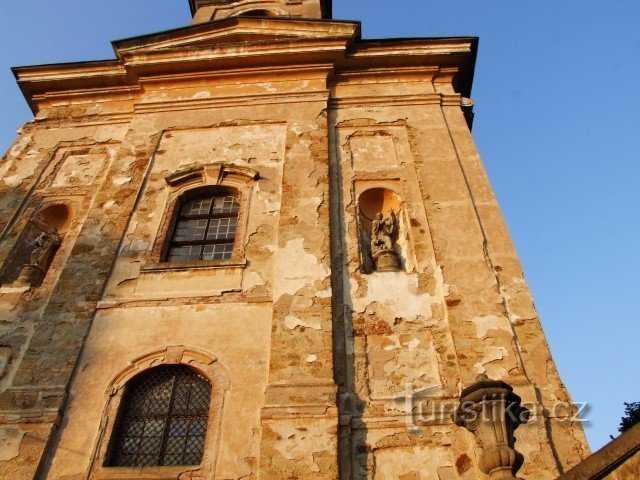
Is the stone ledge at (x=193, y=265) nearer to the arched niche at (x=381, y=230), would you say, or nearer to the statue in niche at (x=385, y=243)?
the arched niche at (x=381, y=230)

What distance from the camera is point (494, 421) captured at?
491cm

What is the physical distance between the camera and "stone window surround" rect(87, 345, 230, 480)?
5660 mm

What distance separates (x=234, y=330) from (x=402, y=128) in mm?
5029

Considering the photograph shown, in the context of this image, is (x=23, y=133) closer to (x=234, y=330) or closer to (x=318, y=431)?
(x=234, y=330)

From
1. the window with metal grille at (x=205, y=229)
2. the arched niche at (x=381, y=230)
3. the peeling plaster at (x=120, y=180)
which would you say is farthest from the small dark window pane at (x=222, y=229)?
the arched niche at (x=381, y=230)

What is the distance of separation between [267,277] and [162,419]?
7.29ft

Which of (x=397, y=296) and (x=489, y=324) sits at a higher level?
(x=397, y=296)

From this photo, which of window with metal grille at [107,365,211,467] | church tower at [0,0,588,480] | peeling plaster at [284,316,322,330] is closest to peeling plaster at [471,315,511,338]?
church tower at [0,0,588,480]

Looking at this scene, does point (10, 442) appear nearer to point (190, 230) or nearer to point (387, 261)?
point (190, 230)

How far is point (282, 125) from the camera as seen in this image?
10.1 meters

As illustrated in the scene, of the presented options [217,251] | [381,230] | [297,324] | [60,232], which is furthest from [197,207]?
[297,324]

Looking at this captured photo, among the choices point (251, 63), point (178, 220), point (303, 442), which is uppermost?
point (251, 63)

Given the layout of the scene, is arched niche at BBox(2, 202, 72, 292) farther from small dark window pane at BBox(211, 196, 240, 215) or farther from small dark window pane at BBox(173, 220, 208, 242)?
small dark window pane at BBox(211, 196, 240, 215)

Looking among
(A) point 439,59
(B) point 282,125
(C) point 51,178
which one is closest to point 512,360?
(B) point 282,125
